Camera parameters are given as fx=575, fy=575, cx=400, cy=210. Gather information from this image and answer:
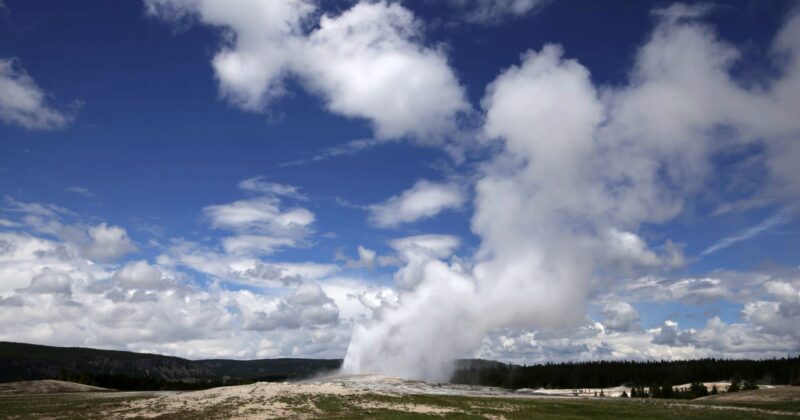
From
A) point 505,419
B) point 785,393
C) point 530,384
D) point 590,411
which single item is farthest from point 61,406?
point 530,384

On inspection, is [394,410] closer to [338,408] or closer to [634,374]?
[338,408]

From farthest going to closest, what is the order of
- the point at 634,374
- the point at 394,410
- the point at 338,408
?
the point at 634,374 < the point at 338,408 < the point at 394,410

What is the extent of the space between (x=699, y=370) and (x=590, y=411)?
129840 mm

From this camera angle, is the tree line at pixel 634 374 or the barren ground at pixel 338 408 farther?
the tree line at pixel 634 374

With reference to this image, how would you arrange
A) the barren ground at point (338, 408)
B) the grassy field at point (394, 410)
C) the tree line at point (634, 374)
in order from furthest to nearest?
the tree line at point (634, 374), the barren ground at point (338, 408), the grassy field at point (394, 410)

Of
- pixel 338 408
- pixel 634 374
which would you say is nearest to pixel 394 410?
pixel 338 408

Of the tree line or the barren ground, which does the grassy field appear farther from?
the tree line

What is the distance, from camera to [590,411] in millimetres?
54781

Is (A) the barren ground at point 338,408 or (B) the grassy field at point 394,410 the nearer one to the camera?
(B) the grassy field at point 394,410

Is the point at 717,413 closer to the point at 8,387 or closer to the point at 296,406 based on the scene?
the point at 296,406

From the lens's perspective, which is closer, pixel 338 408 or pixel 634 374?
pixel 338 408

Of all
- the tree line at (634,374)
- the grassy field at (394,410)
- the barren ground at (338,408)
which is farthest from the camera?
the tree line at (634,374)

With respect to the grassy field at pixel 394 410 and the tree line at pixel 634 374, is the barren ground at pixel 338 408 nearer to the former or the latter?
the grassy field at pixel 394 410

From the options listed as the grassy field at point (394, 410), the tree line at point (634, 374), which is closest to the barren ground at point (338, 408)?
the grassy field at point (394, 410)
